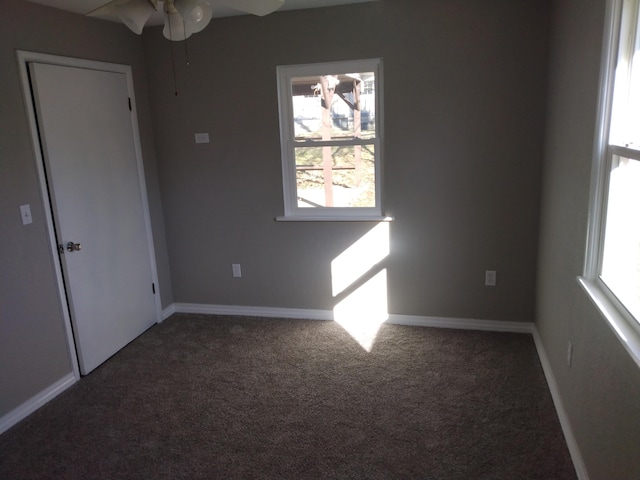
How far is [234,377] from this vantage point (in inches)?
122

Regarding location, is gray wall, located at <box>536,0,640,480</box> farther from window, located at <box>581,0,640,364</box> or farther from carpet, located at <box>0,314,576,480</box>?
carpet, located at <box>0,314,576,480</box>

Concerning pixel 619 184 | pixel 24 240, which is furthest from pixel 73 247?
pixel 619 184

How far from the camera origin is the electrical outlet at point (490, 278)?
11.5 ft

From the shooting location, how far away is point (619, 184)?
1857 mm

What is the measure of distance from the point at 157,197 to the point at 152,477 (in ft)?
7.82

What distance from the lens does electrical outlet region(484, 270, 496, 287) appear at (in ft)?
11.5

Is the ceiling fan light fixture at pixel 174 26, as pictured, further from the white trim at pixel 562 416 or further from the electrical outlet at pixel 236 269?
the white trim at pixel 562 416

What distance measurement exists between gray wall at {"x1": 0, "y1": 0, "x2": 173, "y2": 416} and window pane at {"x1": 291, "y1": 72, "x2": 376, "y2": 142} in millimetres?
1557

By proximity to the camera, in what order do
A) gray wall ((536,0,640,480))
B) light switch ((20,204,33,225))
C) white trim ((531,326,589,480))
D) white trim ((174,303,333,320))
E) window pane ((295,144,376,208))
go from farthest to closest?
Answer: white trim ((174,303,333,320)), window pane ((295,144,376,208)), light switch ((20,204,33,225)), white trim ((531,326,589,480)), gray wall ((536,0,640,480))

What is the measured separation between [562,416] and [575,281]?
734 millimetres

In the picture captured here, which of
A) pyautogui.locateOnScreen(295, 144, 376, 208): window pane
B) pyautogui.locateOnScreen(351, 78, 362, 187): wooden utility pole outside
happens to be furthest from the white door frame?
pyautogui.locateOnScreen(351, 78, 362, 187): wooden utility pole outside

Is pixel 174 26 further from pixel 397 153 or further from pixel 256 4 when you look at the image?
pixel 397 153

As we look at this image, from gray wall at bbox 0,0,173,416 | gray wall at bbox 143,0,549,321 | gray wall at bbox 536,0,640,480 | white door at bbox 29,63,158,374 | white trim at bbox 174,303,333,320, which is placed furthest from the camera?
white trim at bbox 174,303,333,320

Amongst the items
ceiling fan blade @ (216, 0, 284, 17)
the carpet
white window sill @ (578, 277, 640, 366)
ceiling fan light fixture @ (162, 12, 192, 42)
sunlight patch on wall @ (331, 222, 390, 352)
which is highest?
ceiling fan blade @ (216, 0, 284, 17)
